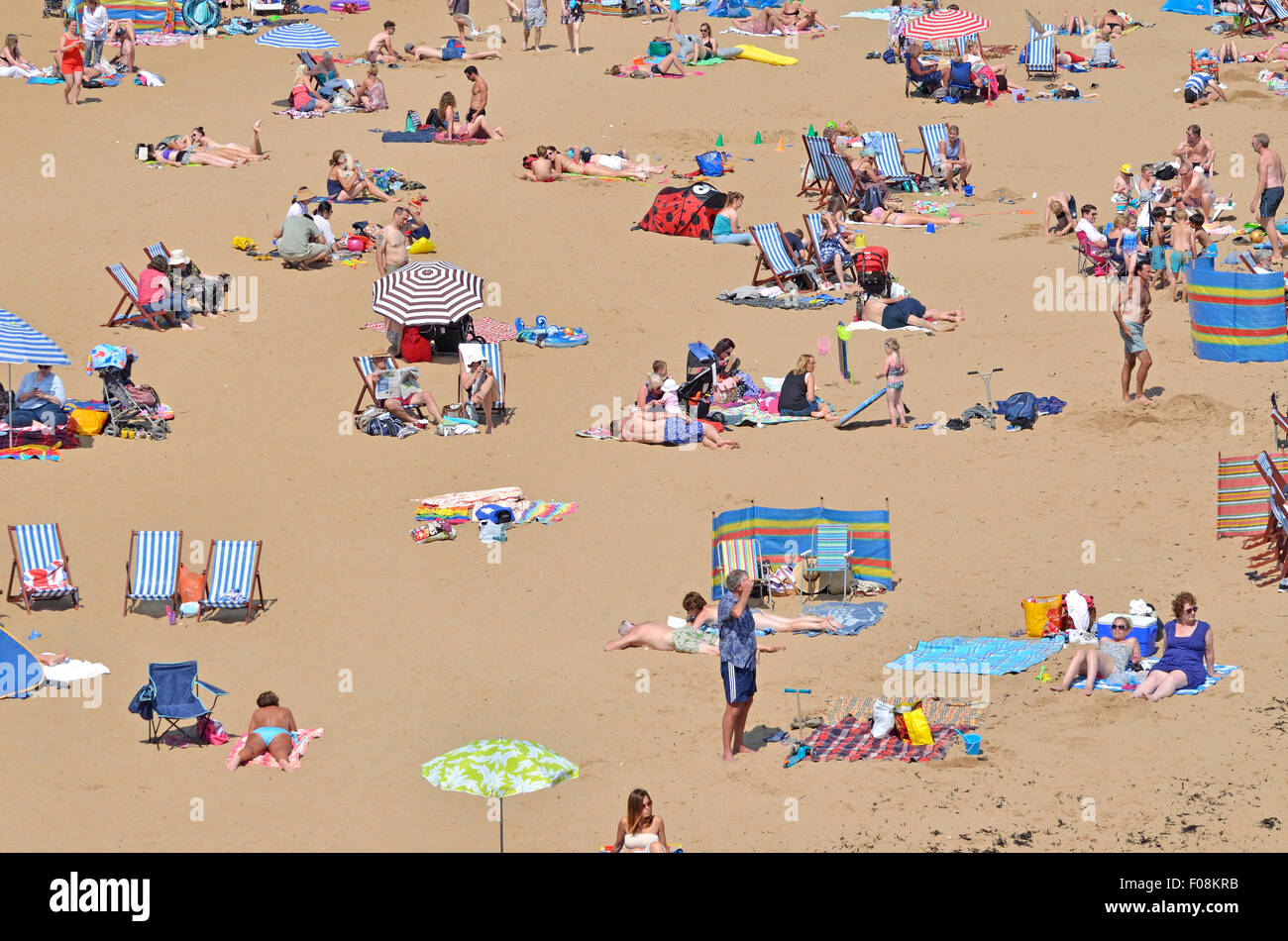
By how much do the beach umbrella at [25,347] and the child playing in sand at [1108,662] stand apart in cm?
978

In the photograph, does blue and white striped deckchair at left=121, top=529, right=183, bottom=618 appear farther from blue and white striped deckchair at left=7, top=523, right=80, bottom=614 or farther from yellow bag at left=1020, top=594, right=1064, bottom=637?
yellow bag at left=1020, top=594, right=1064, bottom=637

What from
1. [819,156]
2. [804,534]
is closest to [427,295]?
[804,534]

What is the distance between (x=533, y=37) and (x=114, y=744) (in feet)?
70.2

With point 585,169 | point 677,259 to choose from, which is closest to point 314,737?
point 677,259

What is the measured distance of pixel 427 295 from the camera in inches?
789

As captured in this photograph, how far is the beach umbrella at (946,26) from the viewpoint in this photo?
29172 millimetres

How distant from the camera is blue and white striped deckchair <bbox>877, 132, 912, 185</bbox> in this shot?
83.9 feet

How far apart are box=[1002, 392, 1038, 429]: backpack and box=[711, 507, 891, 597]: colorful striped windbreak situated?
348 cm

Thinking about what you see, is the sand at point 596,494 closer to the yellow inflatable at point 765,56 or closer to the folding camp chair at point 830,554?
the folding camp chair at point 830,554

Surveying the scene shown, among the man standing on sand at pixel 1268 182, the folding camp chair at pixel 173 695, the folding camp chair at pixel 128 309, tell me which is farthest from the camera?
the man standing on sand at pixel 1268 182

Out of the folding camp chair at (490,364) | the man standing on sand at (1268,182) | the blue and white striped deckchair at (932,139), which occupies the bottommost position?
the folding camp chair at (490,364)

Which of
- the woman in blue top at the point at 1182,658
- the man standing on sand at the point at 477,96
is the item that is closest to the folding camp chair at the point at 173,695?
the woman in blue top at the point at 1182,658

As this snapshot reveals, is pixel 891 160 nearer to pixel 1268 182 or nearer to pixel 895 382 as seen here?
pixel 1268 182

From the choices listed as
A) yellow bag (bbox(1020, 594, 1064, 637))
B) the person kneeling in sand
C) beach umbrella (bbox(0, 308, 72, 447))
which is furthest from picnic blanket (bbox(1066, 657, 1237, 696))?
beach umbrella (bbox(0, 308, 72, 447))
